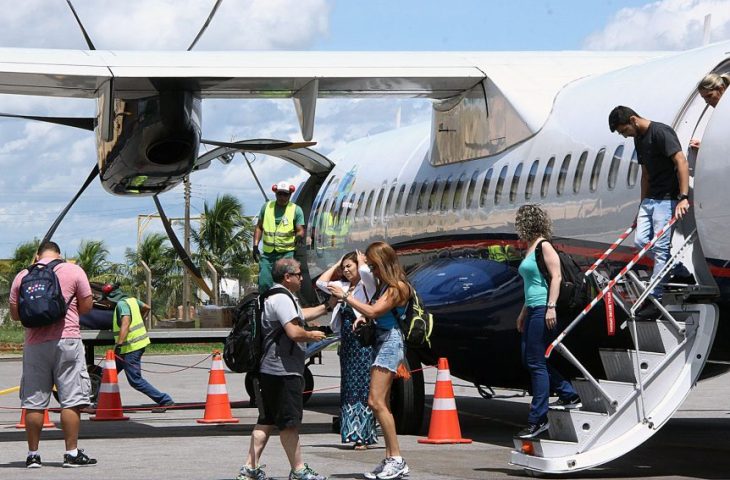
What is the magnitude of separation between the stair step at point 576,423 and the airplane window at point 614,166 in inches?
78.4

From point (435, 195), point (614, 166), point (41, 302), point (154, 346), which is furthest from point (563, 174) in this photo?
point (154, 346)

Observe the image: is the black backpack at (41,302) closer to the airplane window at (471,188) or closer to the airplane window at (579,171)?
the airplane window at (579,171)

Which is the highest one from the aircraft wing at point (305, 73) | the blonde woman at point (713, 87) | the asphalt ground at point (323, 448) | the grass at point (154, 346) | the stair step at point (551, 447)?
the aircraft wing at point (305, 73)

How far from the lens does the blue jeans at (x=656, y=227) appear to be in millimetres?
9234

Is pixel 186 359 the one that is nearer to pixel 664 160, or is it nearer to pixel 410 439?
pixel 410 439

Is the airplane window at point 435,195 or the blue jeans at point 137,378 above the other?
the airplane window at point 435,195

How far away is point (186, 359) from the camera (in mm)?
30656

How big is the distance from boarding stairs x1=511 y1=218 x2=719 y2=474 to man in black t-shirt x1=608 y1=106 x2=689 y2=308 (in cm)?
11

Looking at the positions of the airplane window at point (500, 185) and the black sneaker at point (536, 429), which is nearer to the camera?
the black sneaker at point (536, 429)

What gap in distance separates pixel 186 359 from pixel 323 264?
1347 cm

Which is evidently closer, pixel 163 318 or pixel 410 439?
pixel 410 439

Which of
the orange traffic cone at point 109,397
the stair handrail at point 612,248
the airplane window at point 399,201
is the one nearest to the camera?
the stair handrail at point 612,248

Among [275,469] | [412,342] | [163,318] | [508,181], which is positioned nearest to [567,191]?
[508,181]

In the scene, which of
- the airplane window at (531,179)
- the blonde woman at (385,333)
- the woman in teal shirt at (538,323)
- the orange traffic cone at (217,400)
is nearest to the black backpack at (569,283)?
the woman in teal shirt at (538,323)
